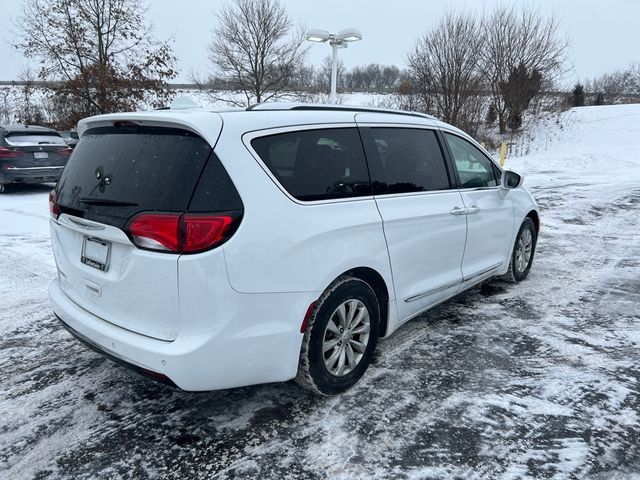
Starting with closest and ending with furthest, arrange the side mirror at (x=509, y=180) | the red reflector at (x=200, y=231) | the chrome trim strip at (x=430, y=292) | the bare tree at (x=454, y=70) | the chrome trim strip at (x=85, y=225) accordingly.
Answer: the red reflector at (x=200, y=231)
the chrome trim strip at (x=85, y=225)
the chrome trim strip at (x=430, y=292)
the side mirror at (x=509, y=180)
the bare tree at (x=454, y=70)

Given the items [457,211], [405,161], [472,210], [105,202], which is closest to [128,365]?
[105,202]

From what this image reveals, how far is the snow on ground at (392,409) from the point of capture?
7.91 ft

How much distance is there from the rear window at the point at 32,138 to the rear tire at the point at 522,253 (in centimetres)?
1046

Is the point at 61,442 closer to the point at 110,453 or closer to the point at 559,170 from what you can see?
the point at 110,453

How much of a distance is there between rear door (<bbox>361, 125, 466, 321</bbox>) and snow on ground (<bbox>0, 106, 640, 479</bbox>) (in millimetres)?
521

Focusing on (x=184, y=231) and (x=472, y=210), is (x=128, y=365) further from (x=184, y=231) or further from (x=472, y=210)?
(x=472, y=210)

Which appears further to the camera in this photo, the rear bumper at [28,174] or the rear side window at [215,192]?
the rear bumper at [28,174]

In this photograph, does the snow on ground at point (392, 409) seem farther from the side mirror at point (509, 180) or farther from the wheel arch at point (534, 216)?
the side mirror at point (509, 180)

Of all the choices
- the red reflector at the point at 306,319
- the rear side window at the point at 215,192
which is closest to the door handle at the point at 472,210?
the red reflector at the point at 306,319

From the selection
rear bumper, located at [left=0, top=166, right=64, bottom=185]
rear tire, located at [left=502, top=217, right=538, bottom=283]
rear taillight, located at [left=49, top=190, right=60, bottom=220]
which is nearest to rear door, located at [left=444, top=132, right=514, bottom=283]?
rear tire, located at [left=502, top=217, right=538, bottom=283]

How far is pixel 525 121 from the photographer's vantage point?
2577 cm

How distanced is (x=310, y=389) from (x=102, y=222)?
151 centimetres

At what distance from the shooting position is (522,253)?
521cm

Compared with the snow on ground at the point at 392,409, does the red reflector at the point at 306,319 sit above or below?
above
